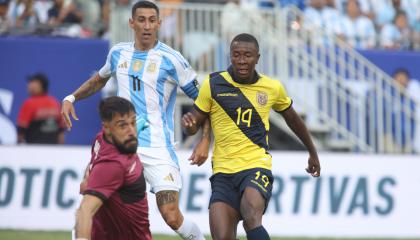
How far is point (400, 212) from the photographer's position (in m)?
16.8

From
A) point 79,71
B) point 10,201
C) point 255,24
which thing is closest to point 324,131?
point 255,24

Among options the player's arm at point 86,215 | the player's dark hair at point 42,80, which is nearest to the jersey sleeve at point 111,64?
the player's arm at point 86,215

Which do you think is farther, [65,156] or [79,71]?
[79,71]

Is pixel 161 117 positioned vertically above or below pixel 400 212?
above

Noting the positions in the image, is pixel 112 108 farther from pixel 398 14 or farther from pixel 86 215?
pixel 398 14

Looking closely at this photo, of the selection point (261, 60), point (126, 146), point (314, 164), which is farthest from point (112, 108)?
point (261, 60)

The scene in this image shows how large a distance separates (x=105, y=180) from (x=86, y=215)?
30 cm

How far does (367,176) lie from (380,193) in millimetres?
321

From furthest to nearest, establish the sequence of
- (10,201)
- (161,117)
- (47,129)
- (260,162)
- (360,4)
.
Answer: (360,4)
(47,129)
(10,201)
(161,117)
(260,162)

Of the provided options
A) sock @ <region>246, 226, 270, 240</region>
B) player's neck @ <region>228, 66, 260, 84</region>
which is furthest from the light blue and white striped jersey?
sock @ <region>246, 226, 270, 240</region>

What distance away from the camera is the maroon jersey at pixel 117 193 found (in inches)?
316

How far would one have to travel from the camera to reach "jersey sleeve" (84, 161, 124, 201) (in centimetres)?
799

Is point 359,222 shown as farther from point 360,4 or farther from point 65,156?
point 360,4

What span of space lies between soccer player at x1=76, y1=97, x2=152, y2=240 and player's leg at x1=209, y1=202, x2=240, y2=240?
1591mm
